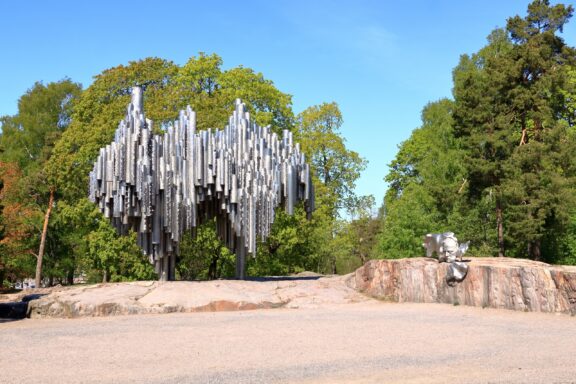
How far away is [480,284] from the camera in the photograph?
17.3 meters

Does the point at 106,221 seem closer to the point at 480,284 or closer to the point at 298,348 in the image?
the point at 480,284

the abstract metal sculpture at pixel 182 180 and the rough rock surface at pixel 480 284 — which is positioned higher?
the abstract metal sculpture at pixel 182 180

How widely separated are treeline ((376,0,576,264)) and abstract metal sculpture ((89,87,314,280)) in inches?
557

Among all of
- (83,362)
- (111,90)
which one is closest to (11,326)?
(83,362)

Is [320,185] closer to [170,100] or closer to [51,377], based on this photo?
[170,100]

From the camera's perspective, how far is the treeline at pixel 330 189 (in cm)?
3064

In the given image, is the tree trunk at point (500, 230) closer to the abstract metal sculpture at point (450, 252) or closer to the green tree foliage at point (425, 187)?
the green tree foliage at point (425, 187)

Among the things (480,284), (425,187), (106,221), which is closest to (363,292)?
(480,284)

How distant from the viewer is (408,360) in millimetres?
9648

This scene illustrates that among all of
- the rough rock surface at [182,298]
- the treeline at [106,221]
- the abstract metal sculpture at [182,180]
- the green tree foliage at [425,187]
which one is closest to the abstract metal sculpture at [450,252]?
the rough rock surface at [182,298]

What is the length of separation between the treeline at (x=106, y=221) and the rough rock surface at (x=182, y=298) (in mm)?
8450

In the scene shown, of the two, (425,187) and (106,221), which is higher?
(425,187)

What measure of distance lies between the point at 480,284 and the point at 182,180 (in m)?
9.50

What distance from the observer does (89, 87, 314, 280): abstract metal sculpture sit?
19812 mm
